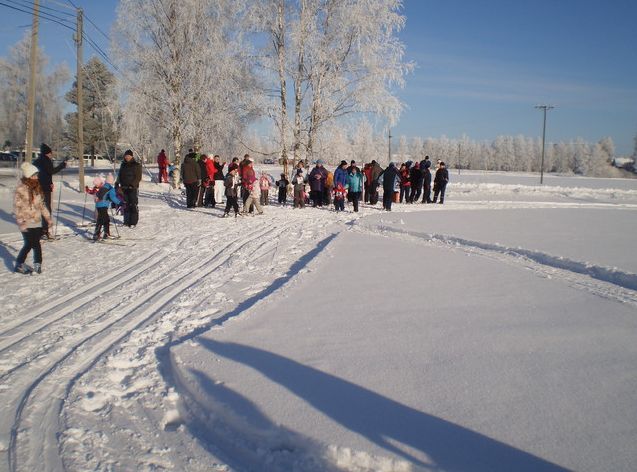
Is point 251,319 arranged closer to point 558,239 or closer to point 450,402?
point 450,402

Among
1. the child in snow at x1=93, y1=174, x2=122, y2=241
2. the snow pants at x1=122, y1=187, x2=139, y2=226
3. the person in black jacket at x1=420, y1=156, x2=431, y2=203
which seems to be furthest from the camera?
the person in black jacket at x1=420, y1=156, x2=431, y2=203

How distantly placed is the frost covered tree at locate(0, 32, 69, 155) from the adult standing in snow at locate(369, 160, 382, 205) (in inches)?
1596

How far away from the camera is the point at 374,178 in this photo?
1811 cm

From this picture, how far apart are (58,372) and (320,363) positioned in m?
2.25

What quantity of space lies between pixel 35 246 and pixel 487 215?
13333mm

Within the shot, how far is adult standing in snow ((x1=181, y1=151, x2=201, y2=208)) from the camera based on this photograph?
14.1m

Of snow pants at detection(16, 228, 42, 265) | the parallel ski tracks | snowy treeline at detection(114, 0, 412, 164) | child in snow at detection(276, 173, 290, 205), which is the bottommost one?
the parallel ski tracks

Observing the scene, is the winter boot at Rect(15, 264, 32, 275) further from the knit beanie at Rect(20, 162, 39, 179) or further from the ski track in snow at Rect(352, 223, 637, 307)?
the ski track in snow at Rect(352, 223, 637, 307)

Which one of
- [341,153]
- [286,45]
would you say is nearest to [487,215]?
[341,153]

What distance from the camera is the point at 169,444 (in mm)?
2932

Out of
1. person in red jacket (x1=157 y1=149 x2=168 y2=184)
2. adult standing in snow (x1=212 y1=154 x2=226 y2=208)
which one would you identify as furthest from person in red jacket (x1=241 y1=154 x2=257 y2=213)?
person in red jacket (x1=157 y1=149 x2=168 y2=184)

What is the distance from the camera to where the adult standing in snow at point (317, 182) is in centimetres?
1650

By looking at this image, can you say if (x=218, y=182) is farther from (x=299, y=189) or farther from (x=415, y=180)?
(x=415, y=180)

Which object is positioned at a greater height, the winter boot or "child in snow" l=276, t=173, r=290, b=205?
"child in snow" l=276, t=173, r=290, b=205
